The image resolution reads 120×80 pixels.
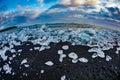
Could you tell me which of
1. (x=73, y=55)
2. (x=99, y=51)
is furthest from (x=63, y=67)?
(x=99, y=51)

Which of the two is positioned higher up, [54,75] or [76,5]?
[76,5]

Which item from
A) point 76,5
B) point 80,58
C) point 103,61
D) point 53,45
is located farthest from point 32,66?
point 76,5

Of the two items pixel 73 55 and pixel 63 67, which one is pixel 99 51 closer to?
pixel 73 55

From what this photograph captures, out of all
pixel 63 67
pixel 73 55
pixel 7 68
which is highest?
pixel 73 55

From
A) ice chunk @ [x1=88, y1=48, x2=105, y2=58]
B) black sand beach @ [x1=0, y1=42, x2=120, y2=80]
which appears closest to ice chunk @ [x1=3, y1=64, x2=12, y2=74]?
black sand beach @ [x1=0, y1=42, x2=120, y2=80]

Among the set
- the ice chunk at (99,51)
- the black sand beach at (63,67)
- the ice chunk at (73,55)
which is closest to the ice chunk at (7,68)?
the black sand beach at (63,67)

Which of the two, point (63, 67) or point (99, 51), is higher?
point (99, 51)

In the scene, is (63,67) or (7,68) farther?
(7,68)

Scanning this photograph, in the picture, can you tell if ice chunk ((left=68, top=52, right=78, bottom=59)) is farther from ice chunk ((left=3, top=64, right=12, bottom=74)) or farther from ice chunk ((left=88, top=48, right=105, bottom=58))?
ice chunk ((left=3, top=64, right=12, bottom=74))

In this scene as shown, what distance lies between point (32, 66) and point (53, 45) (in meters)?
0.64

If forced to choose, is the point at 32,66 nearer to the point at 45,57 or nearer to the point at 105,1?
the point at 45,57

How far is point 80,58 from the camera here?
14.7 ft

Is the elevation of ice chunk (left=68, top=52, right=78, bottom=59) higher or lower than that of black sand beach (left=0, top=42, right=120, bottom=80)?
higher

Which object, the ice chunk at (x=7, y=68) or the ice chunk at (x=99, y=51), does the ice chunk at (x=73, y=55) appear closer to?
the ice chunk at (x=99, y=51)
